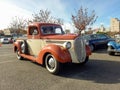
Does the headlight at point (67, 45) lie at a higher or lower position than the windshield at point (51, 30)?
lower

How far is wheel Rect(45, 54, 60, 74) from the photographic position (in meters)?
6.25

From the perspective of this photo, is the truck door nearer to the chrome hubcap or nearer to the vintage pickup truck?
the vintage pickup truck

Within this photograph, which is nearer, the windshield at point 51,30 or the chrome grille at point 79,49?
the chrome grille at point 79,49

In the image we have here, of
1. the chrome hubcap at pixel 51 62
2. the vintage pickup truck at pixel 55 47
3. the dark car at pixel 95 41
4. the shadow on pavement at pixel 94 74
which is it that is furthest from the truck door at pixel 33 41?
the dark car at pixel 95 41

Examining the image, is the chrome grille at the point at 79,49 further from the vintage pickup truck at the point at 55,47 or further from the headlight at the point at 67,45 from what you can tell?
the headlight at the point at 67,45

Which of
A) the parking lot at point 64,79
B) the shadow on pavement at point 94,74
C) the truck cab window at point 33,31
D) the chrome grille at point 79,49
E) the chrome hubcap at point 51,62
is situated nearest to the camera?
the parking lot at point 64,79

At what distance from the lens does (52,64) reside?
6531 mm

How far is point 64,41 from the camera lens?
6.39 meters

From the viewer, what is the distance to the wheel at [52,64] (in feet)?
20.5

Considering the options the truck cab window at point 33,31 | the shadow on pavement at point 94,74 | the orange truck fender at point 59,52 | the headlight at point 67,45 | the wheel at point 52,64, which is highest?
the truck cab window at point 33,31

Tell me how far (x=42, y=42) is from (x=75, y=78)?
236 centimetres

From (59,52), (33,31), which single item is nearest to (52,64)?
(59,52)

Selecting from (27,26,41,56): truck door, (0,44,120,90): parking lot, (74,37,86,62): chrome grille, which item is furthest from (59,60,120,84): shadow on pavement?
(27,26,41,56): truck door

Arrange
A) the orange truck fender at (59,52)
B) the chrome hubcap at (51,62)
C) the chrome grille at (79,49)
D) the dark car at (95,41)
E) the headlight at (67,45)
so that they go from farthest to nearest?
the dark car at (95,41) < the chrome hubcap at (51,62) < the chrome grille at (79,49) < the headlight at (67,45) < the orange truck fender at (59,52)
